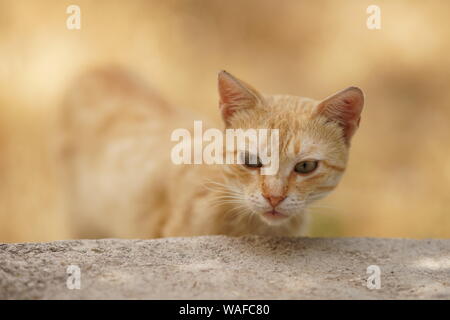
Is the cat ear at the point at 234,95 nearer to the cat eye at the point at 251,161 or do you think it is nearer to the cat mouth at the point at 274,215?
the cat eye at the point at 251,161

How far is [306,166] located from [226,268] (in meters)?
0.41

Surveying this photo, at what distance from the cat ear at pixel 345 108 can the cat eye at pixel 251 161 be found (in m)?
0.24

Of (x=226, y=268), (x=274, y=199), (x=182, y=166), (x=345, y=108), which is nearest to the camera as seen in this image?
(x=226, y=268)

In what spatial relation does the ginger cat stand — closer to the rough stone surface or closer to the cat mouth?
the cat mouth

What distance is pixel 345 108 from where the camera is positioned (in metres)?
1.64

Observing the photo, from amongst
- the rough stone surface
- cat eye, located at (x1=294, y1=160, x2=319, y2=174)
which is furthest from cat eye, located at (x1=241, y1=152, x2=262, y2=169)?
the rough stone surface

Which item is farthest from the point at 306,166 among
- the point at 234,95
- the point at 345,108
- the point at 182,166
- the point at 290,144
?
the point at 182,166

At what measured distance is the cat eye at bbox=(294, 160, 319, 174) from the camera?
5.10 feet

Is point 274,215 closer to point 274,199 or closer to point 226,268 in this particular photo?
point 274,199
